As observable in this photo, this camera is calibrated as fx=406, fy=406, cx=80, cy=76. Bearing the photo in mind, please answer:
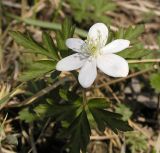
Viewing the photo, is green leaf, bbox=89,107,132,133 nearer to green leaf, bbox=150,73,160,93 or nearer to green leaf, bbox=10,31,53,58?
green leaf, bbox=10,31,53,58

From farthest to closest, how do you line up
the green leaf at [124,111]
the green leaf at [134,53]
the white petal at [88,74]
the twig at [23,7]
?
the twig at [23,7] < the green leaf at [124,111] < the green leaf at [134,53] < the white petal at [88,74]

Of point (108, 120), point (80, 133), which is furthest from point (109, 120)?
point (80, 133)

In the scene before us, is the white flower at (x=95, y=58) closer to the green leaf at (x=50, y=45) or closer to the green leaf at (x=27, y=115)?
the green leaf at (x=50, y=45)

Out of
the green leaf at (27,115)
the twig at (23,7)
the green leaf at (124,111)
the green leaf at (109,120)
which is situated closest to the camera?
the green leaf at (109,120)

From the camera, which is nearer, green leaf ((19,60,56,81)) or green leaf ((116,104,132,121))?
green leaf ((19,60,56,81))

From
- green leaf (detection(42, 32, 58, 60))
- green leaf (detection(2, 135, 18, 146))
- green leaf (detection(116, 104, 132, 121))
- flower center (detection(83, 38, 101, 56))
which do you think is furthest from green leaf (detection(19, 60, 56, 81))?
green leaf (detection(116, 104, 132, 121))

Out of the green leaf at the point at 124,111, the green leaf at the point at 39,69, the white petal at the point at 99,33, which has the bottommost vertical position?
the green leaf at the point at 124,111

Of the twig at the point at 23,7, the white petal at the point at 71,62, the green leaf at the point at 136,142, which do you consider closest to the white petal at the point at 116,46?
the white petal at the point at 71,62

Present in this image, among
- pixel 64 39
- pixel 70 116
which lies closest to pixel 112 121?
pixel 70 116

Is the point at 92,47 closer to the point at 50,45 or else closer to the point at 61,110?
the point at 50,45
